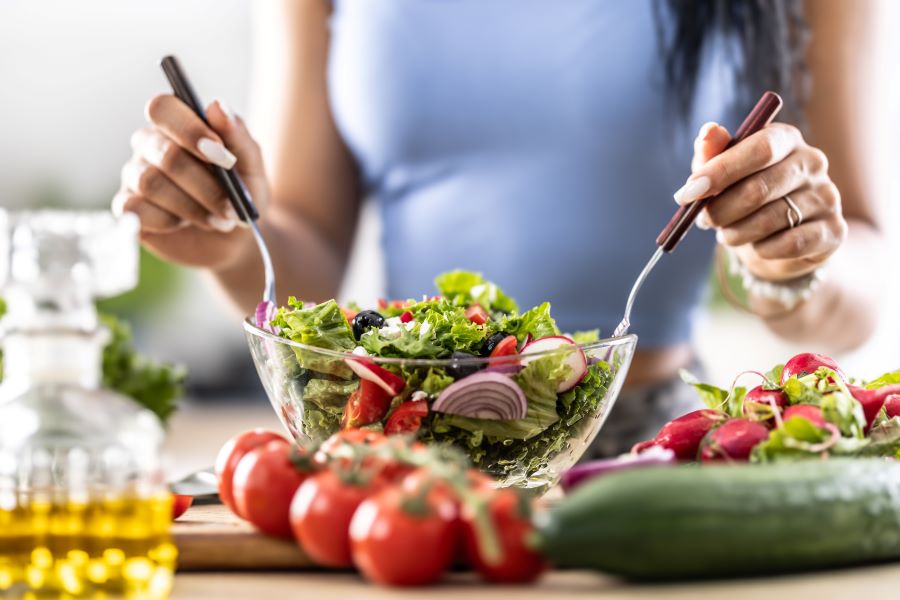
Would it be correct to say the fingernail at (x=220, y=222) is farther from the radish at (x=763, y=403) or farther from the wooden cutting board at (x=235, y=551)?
the radish at (x=763, y=403)

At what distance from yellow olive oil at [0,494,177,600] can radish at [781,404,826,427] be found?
76 cm

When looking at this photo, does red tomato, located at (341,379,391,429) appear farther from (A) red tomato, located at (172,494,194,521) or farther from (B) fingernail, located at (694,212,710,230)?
(B) fingernail, located at (694,212,710,230)

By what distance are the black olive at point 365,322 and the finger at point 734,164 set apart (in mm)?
470

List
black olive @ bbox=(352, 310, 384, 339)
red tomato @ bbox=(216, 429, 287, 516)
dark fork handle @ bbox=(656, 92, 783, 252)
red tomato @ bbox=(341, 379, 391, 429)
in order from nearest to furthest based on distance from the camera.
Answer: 1. red tomato @ bbox=(216, 429, 287, 516)
2. red tomato @ bbox=(341, 379, 391, 429)
3. black olive @ bbox=(352, 310, 384, 339)
4. dark fork handle @ bbox=(656, 92, 783, 252)

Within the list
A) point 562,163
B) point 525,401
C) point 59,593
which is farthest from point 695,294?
point 59,593

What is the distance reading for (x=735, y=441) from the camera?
1233mm

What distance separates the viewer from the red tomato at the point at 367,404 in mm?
1302

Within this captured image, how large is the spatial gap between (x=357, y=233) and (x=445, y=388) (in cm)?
154

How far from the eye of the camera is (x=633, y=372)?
2365 millimetres

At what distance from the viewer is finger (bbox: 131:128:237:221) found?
1.68 meters

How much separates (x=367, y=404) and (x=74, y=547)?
450mm

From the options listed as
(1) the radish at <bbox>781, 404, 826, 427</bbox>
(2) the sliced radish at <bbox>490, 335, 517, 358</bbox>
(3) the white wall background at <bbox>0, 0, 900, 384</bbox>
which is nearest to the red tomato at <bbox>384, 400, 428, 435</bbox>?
(2) the sliced radish at <bbox>490, 335, 517, 358</bbox>

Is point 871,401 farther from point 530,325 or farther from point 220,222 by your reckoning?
point 220,222

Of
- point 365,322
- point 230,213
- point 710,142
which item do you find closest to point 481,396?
point 365,322
